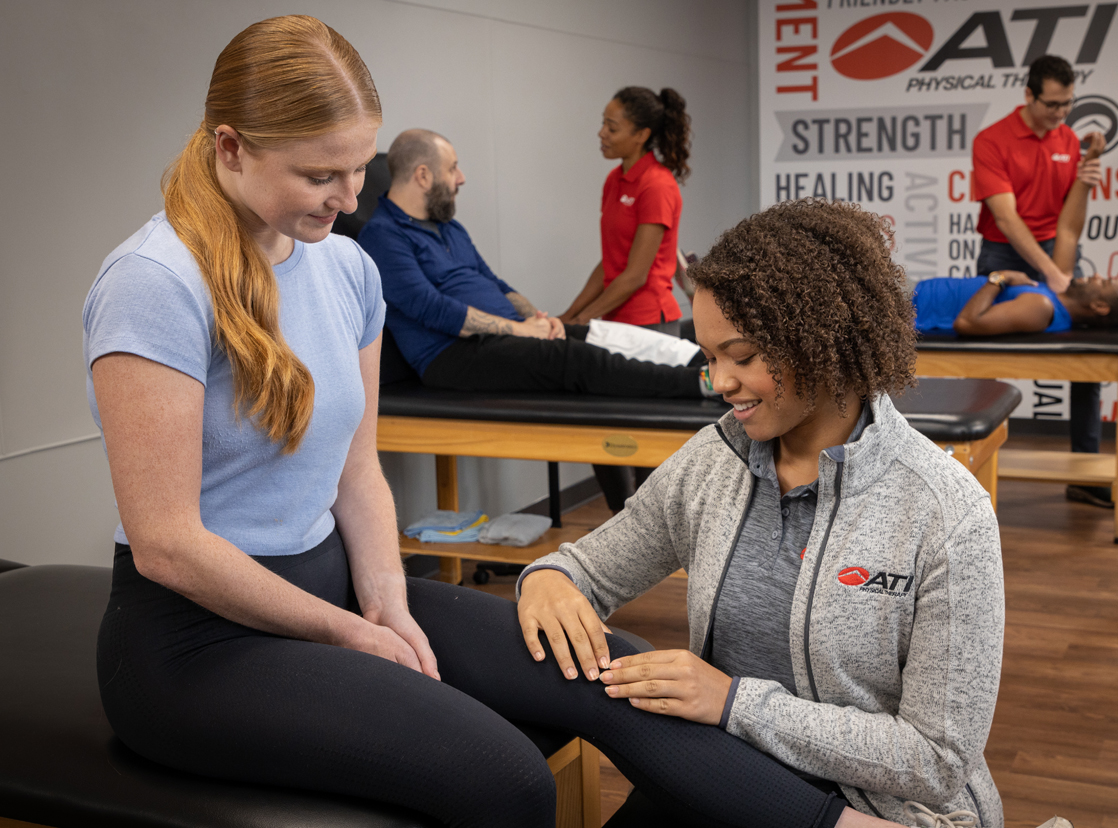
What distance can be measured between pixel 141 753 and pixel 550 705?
0.43m

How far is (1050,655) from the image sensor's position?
8.57 feet

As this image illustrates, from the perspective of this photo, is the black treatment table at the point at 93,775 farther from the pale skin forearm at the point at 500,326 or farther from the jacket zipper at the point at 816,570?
the pale skin forearm at the point at 500,326

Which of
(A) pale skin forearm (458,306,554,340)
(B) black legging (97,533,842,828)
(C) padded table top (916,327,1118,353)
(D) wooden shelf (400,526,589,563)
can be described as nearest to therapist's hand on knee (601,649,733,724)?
(B) black legging (97,533,842,828)

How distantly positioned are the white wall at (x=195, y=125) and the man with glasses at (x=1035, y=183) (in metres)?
1.48

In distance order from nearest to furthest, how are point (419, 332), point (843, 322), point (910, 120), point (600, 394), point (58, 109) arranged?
point (843, 322)
point (58, 109)
point (600, 394)
point (419, 332)
point (910, 120)

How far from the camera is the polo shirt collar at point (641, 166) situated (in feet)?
12.1

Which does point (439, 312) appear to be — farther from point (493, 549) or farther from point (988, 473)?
point (988, 473)

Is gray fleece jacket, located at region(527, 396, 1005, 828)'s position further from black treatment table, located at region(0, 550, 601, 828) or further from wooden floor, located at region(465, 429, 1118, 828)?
wooden floor, located at region(465, 429, 1118, 828)

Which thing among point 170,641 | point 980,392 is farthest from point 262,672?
point 980,392

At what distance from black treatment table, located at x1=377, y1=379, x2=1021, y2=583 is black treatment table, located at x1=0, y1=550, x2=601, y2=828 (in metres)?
1.16

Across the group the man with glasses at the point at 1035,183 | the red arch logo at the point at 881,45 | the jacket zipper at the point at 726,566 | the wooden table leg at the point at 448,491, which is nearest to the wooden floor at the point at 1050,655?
the wooden table leg at the point at 448,491

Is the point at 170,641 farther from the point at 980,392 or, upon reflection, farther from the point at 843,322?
the point at 980,392

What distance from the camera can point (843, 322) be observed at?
41.6 inches

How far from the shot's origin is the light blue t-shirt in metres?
1.03
